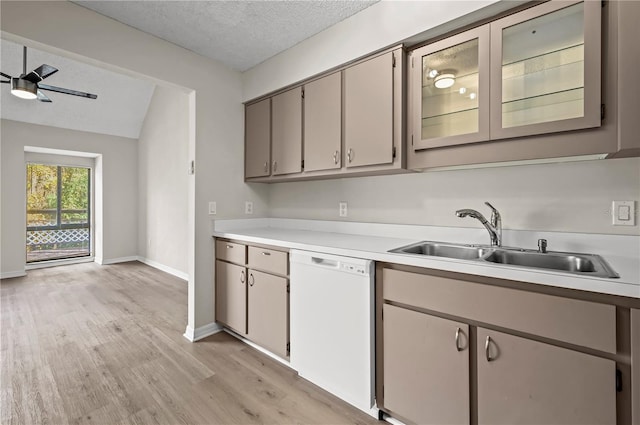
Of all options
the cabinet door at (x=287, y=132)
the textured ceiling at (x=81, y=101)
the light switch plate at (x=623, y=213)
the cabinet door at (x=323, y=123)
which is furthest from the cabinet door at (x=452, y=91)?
the textured ceiling at (x=81, y=101)

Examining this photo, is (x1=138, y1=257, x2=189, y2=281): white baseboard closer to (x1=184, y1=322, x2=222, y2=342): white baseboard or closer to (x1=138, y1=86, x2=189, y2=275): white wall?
(x1=138, y1=86, x2=189, y2=275): white wall

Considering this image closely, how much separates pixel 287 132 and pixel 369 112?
855 mm

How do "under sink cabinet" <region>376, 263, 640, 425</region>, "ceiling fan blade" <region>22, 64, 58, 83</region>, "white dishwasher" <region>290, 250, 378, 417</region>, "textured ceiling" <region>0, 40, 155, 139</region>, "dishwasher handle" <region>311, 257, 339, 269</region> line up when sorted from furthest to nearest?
"textured ceiling" <region>0, 40, 155, 139</region> < "ceiling fan blade" <region>22, 64, 58, 83</region> < "dishwasher handle" <region>311, 257, 339, 269</region> < "white dishwasher" <region>290, 250, 378, 417</region> < "under sink cabinet" <region>376, 263, 640, 425</region>

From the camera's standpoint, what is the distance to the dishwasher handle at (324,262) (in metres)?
1.76

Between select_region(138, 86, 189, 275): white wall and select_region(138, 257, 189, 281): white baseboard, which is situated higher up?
select_region(138, 86, 189, 275): white wall

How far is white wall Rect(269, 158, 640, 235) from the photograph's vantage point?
4.85ft

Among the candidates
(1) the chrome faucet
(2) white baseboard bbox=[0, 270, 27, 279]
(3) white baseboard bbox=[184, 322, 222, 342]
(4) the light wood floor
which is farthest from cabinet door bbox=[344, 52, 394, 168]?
(2) white baseboard bbox=[0, 270, 27, 279]

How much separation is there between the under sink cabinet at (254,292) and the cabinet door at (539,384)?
1283 millimetres

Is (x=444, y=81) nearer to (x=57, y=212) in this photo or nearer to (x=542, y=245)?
(x=542, y=245)

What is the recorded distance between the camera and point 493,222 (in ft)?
5.65

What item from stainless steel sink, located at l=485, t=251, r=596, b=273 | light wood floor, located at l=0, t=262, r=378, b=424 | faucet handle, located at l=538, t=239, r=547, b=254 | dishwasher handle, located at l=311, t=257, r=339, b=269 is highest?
faucet handle, located at l=538, t=239, r=547, b=254

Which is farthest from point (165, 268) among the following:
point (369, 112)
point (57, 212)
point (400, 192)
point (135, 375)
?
point (369, 112)

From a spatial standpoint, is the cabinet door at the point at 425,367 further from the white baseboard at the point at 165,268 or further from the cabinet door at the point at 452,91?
the white baseboard at the point at 165,268

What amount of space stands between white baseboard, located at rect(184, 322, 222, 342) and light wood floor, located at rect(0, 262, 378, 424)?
61mm
